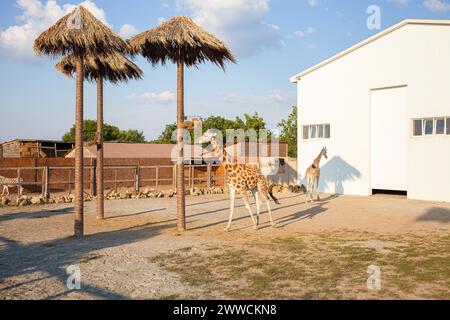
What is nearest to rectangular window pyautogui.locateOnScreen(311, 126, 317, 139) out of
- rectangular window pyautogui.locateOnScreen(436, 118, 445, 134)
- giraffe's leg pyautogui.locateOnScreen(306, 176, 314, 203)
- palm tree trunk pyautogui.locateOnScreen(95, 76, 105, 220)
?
giraffe's leg pyautogui.locateOnScreen(306, 176, 314, 203)

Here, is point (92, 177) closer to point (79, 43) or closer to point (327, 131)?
point (79, 43)

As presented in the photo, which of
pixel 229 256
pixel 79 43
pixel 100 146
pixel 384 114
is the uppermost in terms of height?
pixel 79 43

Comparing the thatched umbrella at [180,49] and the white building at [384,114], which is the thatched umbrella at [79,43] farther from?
the white building at [384,114]

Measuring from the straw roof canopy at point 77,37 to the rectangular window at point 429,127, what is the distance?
14.5 metres

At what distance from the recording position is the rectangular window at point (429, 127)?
1859 cm

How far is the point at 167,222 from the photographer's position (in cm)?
1305

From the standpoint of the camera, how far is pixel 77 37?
385 inches

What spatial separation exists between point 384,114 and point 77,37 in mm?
15967

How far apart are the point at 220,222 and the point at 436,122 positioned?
1176cm

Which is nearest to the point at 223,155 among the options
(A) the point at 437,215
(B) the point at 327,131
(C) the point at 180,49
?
(C) the point at 180,49

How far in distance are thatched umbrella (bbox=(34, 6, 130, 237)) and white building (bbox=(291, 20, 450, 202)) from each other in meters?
14.2

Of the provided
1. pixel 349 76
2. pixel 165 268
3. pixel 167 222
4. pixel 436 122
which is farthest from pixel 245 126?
pixel 165 268

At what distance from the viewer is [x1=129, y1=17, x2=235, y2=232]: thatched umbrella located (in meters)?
10.7
